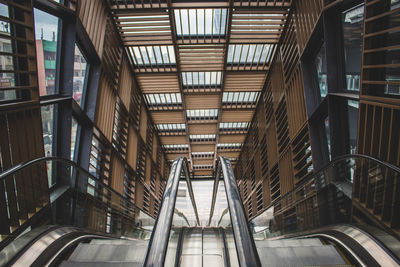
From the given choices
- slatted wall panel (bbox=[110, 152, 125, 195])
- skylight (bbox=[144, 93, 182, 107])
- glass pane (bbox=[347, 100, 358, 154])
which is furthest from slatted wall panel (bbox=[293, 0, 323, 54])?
skylight (bbox=[144, 93, 182, 107])

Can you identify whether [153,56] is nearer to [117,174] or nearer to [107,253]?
[117,174]

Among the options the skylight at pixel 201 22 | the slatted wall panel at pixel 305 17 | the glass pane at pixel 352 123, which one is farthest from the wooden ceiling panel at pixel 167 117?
the glass pane at pixel 352 123

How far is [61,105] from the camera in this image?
5.16 metres

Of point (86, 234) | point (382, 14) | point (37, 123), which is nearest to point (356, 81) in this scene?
point (382, 14)

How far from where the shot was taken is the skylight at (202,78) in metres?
11.5

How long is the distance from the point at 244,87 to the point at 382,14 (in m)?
8.28

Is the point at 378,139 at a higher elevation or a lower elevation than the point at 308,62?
lower

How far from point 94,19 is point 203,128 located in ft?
34.4

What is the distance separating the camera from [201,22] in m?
8.65

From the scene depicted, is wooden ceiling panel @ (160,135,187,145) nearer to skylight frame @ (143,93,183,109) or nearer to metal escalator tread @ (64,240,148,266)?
skylight frame @ (143,93,183,109)

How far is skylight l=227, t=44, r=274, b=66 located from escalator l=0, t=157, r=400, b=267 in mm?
6921

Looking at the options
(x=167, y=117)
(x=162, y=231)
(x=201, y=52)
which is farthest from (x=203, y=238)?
(x=167, y=117)

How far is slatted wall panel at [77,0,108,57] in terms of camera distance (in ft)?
19.0

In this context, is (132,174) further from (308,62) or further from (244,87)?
(308,62)
